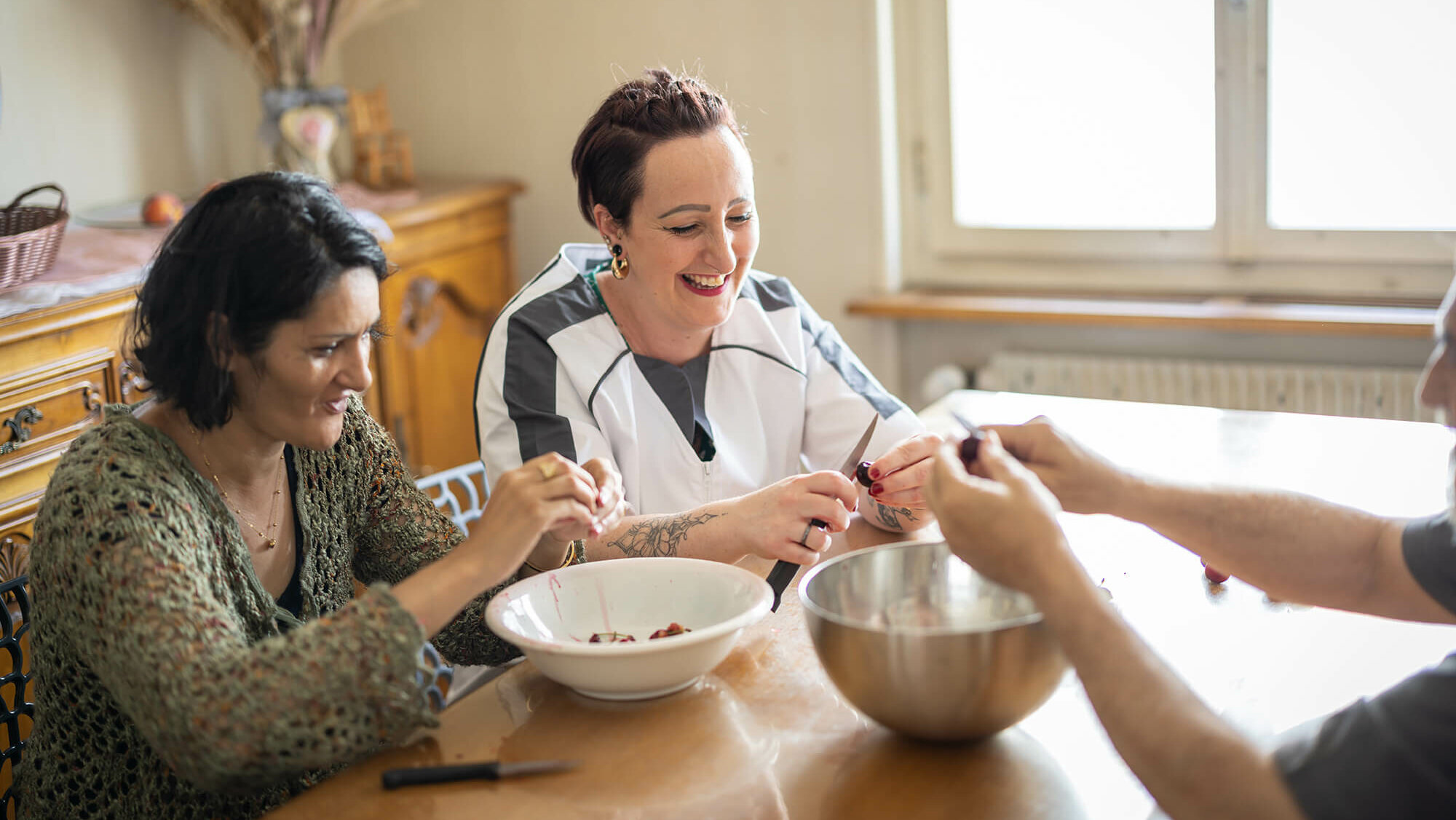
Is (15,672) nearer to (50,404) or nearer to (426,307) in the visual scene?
(50,404)

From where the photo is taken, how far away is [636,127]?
1829 mm

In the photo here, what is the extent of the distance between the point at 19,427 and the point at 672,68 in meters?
1.87

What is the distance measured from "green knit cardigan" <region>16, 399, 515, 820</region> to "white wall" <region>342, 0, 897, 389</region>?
2126 mm

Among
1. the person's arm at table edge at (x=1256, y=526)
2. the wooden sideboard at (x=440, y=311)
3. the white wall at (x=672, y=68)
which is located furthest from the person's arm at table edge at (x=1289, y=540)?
the wooden sideboard at (x=440, y=311)

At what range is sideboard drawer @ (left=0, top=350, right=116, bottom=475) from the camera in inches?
80.0

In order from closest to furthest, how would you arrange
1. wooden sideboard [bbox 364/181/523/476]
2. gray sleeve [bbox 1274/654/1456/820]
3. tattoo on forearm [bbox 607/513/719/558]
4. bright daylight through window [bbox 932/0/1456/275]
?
1. gray sleeve [bbox 1274/654/1456/820]
2. tattoo on forearm [bbox 607/513/719/558]
3. bright daylight through window [bbox 932/0/1456/275]
4. wooden sideboard [bbox 364/181/523/476]

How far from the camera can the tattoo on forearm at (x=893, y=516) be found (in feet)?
5.50

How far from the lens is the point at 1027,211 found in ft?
10.2

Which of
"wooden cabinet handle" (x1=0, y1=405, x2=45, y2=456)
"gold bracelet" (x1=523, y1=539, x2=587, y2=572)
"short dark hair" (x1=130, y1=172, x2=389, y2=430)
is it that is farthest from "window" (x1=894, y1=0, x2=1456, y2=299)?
"short dark hair" (x1=130, y1=172, x2=389, y2=430)

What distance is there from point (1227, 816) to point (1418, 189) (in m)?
2.28

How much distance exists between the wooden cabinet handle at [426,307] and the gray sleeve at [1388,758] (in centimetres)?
257

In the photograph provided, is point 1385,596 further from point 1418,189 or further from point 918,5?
point 918,5

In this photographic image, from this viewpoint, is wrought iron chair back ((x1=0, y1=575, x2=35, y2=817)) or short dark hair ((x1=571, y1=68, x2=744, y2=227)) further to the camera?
short dark hair ((x1=571, y1=68, x2=744, y2=227))

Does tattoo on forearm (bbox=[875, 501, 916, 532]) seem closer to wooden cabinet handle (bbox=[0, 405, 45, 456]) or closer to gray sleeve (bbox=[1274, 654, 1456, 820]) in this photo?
gray sleeve (bbox=[1274, 654, 1456, 820])
